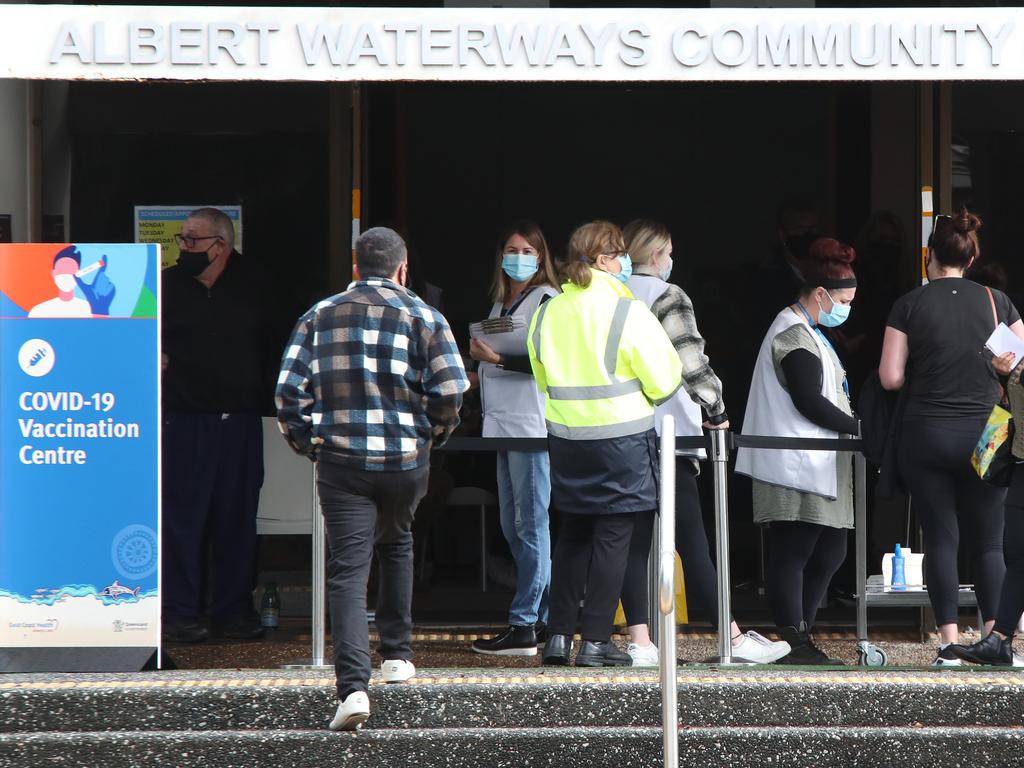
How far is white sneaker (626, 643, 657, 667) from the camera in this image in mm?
6613

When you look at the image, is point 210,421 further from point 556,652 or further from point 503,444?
point 556,652

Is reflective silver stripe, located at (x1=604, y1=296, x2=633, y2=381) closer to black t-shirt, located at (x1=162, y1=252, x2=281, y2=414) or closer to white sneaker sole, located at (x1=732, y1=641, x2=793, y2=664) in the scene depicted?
white sneaker sole, located at (x1=732, y1=641, x2=793, y2=664)

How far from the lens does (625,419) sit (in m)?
6.34

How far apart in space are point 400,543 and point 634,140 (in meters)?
4.58

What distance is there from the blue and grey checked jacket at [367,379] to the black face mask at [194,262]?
2.09m

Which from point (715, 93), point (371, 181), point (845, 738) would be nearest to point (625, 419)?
point (845, 738)

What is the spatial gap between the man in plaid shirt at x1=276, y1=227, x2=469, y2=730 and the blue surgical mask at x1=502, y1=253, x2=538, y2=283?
137cm

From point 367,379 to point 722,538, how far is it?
5.60 ft

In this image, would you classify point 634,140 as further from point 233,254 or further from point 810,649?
point 810,649

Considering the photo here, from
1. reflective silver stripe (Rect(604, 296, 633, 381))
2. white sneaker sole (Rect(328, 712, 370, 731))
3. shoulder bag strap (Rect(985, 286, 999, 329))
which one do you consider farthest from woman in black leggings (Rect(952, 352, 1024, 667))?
white sneaker sole (Rect(328, 712, 370, 731))

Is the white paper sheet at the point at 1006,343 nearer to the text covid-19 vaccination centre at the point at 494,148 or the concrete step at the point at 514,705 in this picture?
the text covid-19 vaccination centre at the point at 494,148

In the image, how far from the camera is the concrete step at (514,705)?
5.94 metres

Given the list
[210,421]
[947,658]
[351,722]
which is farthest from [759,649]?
[210,421]

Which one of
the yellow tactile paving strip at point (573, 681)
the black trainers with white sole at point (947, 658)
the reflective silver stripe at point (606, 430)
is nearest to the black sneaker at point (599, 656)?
the yellow tactile paving strip at point (573, 681)
